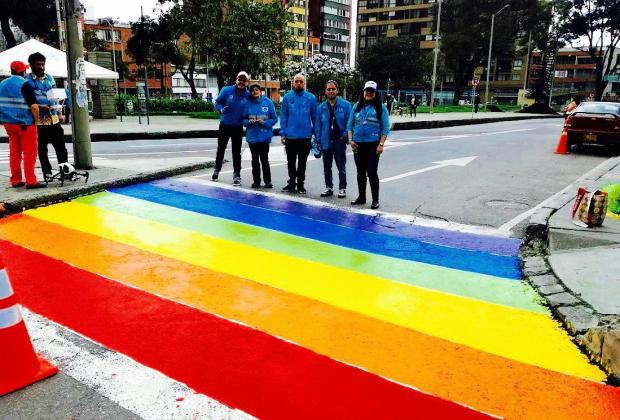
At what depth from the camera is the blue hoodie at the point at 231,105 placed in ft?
29.6

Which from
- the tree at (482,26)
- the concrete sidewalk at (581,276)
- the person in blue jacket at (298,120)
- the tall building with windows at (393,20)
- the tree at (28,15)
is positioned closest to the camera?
the concrete sidewalk at (581,276)

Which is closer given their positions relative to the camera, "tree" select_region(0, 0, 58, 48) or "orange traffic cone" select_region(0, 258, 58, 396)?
"orange traffic cone" select_region(0, 258, 58, 396)

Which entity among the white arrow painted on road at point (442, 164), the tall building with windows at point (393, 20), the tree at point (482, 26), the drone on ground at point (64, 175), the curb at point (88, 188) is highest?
the tall building with windows at point (393, 20)

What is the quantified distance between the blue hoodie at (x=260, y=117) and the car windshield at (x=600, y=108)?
11741 millimetres

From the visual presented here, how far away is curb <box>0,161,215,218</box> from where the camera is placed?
6.88 m

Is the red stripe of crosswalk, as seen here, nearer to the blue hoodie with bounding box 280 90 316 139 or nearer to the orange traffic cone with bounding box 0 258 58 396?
the orange traffic cone with bounding box 0 258 58 396

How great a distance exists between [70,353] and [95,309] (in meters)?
0.68

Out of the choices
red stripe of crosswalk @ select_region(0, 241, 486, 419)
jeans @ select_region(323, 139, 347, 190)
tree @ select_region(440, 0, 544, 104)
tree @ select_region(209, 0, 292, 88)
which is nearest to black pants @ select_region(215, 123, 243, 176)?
jeans @ select_region(323, 139, 347, 190)

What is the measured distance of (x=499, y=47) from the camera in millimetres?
64688

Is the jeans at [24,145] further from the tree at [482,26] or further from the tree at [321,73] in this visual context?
the tree at [482,26]

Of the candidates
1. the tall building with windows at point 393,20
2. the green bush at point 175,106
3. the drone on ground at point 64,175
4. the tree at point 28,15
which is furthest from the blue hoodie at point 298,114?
the tall building with windows at point 393,20

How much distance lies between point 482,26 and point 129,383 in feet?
226

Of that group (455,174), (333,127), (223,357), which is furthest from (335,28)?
(223,357)

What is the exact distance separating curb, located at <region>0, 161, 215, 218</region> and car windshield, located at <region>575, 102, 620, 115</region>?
40.3 feet
